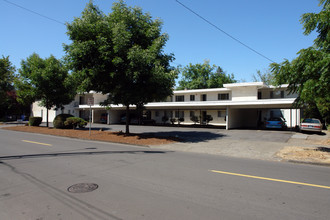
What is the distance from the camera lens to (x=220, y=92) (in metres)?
31.2

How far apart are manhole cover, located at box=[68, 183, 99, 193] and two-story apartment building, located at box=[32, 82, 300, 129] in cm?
1747

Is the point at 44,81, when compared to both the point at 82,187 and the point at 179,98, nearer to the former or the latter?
the point at 179,98

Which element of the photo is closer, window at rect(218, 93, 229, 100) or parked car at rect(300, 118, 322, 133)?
parked car at rect(300, 118, 322, 133)

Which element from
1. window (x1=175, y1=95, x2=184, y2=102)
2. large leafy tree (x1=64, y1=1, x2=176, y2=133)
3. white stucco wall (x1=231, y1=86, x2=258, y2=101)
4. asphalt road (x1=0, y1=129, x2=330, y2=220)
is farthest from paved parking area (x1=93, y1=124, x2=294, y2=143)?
window (x1=175, y1=95, x2=184, y2=102)

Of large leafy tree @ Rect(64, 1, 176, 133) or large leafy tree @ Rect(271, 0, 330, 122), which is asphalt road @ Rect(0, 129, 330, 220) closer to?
large leafy tree @ Rect(271, 0, 330, 122)

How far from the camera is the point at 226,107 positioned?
2419 centimetres

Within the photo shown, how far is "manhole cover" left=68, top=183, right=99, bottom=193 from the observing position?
15.8 ft

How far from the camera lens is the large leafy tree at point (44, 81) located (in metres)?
21.7

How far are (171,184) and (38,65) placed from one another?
75.1 ft

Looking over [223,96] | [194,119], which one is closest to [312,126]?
[223,96]

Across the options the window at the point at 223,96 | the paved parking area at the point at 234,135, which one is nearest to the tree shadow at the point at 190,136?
the paved parking area at the point at 234,135

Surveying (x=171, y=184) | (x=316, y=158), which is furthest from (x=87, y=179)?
(x=316, y=158)

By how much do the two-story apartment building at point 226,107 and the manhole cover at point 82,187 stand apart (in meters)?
17.5

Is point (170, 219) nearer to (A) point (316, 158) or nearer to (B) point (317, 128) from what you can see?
(A) point (316, 158)
